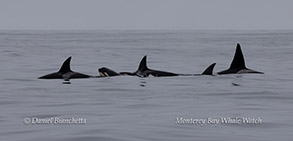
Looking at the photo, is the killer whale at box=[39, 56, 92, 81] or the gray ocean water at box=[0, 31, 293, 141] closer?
the gray ocean water at box=[0, 31, 293, 141]

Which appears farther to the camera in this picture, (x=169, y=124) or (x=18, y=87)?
(x=18, y=87)

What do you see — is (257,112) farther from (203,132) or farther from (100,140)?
(100,140)

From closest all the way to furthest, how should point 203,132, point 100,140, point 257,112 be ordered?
point 100,140 < point 203,132 < point 257,112

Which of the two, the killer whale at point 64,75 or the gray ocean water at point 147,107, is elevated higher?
the killer whale at point 64,75

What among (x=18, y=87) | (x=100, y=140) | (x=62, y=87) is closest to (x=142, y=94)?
(x=62, y=87)

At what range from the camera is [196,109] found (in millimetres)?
13547

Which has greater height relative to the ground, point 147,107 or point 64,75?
point 64,75

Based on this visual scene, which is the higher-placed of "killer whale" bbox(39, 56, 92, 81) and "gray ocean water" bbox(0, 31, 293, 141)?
"killer whale" bbox(39, 56, 92, 81)

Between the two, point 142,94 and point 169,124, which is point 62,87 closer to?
point 142,94

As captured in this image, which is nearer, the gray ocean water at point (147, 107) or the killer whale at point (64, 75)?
the gray ocean water at point (147, 107)

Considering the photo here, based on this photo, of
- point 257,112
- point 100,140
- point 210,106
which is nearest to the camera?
point 100,140

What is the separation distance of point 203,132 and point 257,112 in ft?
9.26

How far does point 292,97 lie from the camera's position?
16.0m

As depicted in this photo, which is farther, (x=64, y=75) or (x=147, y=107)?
(x=64, y=75)
